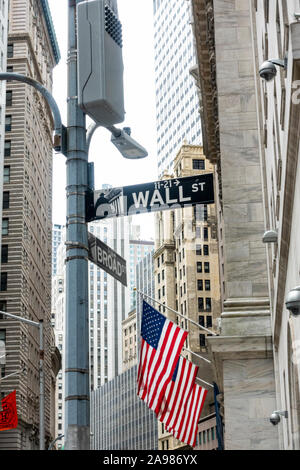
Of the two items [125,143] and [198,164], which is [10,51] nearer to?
[198,164]

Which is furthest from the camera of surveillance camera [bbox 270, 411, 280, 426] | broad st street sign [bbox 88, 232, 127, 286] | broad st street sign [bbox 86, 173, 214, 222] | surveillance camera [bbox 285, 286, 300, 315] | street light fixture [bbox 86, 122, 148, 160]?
surveillance camera [bbox 270, 411, 280, 426]

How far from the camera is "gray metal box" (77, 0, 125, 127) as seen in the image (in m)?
8.68

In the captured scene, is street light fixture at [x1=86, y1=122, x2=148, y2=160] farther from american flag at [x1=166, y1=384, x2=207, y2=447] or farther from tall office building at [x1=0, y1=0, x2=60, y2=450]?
tall office building at [x1=0, y1=0, x2=60, y2=450]

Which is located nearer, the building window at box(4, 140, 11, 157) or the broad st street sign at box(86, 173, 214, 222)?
the broad st street sign at box(86, 173, 214, 222)

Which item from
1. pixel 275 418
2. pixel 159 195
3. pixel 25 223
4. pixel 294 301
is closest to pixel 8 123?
pixel 25 223

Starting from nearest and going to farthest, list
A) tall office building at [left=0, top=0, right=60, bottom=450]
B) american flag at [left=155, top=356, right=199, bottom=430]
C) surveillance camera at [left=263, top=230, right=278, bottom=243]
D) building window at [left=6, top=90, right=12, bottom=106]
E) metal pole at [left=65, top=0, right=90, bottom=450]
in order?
1. metal pole at [left=65, top=0, right=90, bottom=450]
2. surveillance camera at [left=263, top=230, right=278, bottom=243]
3. american flag at [left=155, top=356, right=199, bottom=430]
4. tall office building at [left=0, top=0, right=60, bottom=450]
5. building window at [left=6, top=90, right=12, bottom=106]

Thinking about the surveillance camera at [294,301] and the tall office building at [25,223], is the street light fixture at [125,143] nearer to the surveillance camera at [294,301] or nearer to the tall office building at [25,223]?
the surveillance camera at [294,301]

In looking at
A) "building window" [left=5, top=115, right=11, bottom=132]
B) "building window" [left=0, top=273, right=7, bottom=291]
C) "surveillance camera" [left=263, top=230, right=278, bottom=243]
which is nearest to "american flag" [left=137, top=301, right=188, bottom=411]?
"surveillance camera" [left=263, top=230, right=278, bottom=243]

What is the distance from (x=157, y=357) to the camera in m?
21.7

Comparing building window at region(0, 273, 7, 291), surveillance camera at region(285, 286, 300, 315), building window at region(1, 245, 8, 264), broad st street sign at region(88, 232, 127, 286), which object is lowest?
surveillance camera at region(285, 286, 300, 315)

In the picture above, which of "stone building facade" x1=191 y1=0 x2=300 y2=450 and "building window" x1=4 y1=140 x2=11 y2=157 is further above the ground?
"building window" x1=4 y1=140 x2=11 y2=157

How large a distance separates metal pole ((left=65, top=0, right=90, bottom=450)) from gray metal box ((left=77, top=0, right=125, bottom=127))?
0.41 metres

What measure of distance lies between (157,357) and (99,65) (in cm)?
1393

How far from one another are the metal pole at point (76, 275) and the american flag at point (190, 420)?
14.3 m
